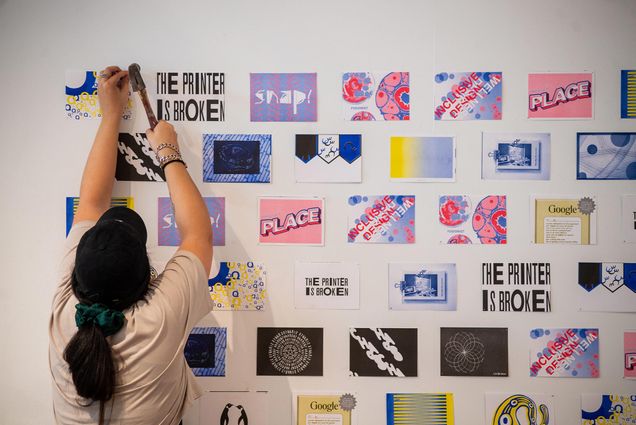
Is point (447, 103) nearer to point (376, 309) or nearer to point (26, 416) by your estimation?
point (376, 309)

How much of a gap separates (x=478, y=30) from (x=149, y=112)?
3.77ft

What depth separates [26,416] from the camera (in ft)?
5.16

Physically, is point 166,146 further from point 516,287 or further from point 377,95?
point 516,287

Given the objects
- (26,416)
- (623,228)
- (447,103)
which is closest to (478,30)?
(447,103)

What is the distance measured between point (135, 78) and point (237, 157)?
0.41 metres

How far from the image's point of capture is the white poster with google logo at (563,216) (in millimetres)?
1539

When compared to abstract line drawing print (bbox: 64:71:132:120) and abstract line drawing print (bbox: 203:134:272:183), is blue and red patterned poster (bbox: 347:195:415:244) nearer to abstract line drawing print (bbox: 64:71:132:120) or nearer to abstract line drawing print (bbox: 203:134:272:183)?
abstract line drawing print (bbox: 203:134:272:183)

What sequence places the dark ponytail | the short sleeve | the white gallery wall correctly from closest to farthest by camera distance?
the dark ponytail → the short sleeve → the white gallery wall

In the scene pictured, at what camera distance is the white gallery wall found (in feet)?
5.03

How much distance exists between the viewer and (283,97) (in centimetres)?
154

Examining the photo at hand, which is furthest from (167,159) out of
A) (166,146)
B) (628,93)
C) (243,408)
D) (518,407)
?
(628,93)

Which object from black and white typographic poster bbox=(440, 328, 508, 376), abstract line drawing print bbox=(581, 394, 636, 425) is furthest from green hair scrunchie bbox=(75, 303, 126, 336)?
abstract line drawing print bbox=(581, 394, 636, 425)

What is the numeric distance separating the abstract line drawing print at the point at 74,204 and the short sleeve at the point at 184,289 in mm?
424

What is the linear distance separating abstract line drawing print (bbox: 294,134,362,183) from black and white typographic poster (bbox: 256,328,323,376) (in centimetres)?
54
